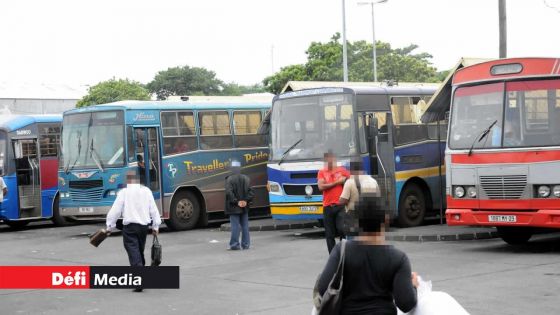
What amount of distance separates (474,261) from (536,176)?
1713 millimetres

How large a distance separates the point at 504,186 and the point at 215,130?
10982mm

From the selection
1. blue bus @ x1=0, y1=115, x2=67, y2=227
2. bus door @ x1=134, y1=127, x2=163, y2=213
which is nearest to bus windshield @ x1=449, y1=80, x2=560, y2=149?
bus door @ x1=134, y1=127, x2=163, y2=213

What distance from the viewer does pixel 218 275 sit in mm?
14500

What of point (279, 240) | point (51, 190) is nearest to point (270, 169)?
point (279, 240)

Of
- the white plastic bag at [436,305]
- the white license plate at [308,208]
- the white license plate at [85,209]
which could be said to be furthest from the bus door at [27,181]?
the white plastic bag at [436,305]

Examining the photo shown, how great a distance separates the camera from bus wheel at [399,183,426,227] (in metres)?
20.9

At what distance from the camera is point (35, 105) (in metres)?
80.4

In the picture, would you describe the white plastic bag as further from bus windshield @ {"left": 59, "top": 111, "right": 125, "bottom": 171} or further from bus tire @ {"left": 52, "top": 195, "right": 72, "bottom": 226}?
bus tire @ {"left": 52, "top": 195, "right": 72, "bottom": 226}

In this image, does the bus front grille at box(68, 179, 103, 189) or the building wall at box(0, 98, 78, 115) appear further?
the building wall at box(0, 98, 78, 115)

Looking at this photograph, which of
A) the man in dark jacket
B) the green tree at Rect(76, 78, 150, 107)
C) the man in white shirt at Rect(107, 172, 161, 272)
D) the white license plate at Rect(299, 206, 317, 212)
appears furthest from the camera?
the green tree at Rect(76, 78, 150, 107)

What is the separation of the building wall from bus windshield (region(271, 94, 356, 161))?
197 feet

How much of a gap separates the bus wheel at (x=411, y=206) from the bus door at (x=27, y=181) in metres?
11.0

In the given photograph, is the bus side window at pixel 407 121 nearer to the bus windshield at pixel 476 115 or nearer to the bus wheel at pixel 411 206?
the bus wheel at pixel 411 206

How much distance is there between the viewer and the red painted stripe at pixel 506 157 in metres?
14.9
